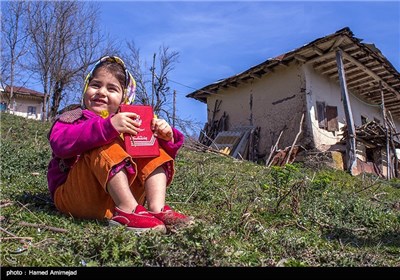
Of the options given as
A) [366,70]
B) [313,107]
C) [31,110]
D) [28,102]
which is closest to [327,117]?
[313,107]

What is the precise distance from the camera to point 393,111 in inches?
699

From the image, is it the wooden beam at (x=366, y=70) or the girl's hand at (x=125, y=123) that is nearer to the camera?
the girl's hand at (x=125, y=123)

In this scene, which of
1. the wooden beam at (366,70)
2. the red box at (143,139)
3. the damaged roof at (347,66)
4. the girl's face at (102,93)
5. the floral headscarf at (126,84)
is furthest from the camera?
the wooden beam at (366,70)

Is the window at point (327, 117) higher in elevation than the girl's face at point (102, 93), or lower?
higher

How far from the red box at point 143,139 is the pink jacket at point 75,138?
0.09m

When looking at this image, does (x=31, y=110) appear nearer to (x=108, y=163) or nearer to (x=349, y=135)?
(x=349, y=135)

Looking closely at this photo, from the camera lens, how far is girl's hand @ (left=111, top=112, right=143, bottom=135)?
2045mm

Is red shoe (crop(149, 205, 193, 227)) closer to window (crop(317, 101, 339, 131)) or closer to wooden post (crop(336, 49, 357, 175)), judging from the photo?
wooden post (crop(336, 49, 357, 175))

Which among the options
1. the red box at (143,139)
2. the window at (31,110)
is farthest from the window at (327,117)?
the window at (31,110)

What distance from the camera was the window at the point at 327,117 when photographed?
1212 cm

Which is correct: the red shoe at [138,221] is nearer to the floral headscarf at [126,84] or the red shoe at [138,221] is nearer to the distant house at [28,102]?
the floral headscarf at [126,84]

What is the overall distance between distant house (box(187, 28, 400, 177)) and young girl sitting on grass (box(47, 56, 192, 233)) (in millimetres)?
8887

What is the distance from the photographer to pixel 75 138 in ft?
6.93
